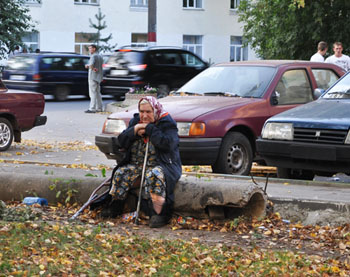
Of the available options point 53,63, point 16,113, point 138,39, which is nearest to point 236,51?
point 138,39

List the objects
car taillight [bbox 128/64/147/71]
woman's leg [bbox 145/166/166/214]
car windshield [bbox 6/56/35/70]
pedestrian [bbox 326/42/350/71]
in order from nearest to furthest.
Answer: woman's leg [bbox 145/166/166/214], pedestrian [bbox 326/42/350/71], car taillight [bbox 128/64/147/71], car windshield [bbox 6/56/35/70]

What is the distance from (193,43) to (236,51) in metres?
3.51

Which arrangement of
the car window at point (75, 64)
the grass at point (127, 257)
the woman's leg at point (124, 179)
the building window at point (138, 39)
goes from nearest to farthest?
the grass at point (127, 257) → the woman's leg at point (124, 179) → the car window at point (75, 64) → the building window at point (138, 39)

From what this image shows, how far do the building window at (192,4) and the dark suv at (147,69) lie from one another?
1901cm

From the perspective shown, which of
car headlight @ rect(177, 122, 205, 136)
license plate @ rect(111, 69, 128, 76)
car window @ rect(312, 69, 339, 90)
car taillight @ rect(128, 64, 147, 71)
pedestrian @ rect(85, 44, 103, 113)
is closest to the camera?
car headlight @ rect(177, 122, 205, 136)

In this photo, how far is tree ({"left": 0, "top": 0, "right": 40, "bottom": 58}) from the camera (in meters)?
29.7

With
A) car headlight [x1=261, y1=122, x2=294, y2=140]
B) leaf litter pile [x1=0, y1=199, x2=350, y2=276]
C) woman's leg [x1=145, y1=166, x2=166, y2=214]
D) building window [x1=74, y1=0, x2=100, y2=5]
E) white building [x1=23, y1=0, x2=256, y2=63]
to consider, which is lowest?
leaf litter pile [x1=0, y1=199, x2=350, y2=276]

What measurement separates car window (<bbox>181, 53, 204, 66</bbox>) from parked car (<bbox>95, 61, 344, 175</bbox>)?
Result: 535 inches

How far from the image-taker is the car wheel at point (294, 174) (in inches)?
403

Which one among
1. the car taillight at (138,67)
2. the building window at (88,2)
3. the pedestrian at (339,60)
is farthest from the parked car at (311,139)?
the building window at (88,2)

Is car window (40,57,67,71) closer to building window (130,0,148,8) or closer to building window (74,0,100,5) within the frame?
building window (74,0,100,5)

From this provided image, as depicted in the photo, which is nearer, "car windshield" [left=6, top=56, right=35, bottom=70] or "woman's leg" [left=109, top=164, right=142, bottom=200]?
"woman's leg" [left=109, top=164, right=142, bottom=200]

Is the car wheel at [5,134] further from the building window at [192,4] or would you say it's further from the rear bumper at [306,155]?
the building window at [192,4]

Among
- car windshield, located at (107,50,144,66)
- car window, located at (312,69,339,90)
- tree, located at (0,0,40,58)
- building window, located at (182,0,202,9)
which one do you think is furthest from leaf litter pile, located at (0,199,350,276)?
building window, located at (182,0,202,9)
